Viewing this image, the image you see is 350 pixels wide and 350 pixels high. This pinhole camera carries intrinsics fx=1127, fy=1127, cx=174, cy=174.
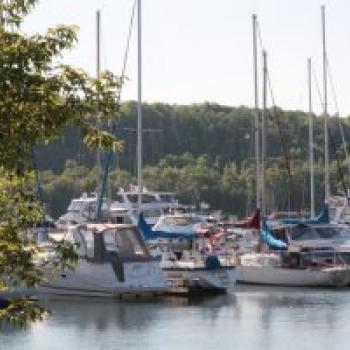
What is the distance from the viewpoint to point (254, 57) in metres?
63.7

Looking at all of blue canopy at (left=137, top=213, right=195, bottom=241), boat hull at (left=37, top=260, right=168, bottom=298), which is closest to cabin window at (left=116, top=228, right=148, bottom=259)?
boat hull at (left=37, top=260, right=168, bottom=298)

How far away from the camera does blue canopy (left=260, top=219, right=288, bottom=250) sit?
53.1m

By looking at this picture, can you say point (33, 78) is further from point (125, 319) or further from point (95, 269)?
point (95, 269)

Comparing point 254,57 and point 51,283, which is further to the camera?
point 254,57

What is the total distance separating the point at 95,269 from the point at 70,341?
9878mm

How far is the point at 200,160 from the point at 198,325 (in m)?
133

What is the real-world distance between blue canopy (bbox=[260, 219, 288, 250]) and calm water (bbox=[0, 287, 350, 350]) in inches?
198

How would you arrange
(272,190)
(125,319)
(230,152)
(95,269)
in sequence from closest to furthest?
(125,319) → (95,269) → (272,190) → (230,152)

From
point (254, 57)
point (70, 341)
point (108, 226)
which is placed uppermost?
point (254, 57)

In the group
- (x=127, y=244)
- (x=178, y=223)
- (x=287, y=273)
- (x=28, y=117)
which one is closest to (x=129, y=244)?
(x=127, y=244)

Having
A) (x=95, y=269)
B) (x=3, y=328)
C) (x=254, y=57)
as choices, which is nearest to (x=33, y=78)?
(x=3, y=328)

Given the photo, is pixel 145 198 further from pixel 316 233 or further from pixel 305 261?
pixel 305 261

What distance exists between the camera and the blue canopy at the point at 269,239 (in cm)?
5306

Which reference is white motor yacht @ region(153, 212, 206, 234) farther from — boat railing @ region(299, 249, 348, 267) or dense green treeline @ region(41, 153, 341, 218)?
dense green treeline @ region(41, 153, 341, 218)
